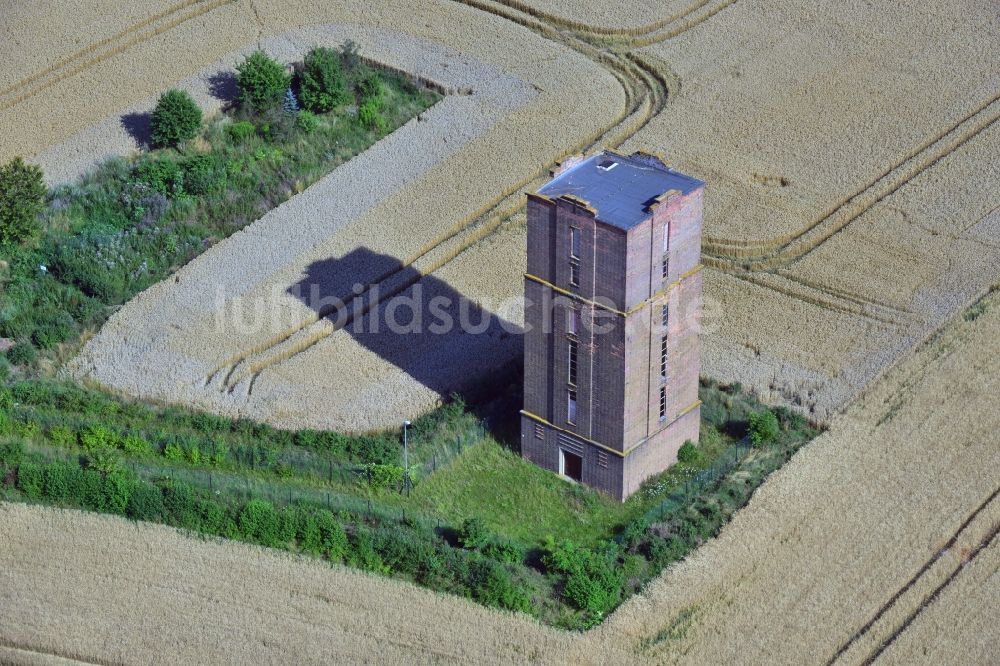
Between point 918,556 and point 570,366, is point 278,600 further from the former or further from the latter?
point 918,556

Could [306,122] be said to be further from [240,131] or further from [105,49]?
[105,49]

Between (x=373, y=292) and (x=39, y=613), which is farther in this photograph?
(x=373, y=292)

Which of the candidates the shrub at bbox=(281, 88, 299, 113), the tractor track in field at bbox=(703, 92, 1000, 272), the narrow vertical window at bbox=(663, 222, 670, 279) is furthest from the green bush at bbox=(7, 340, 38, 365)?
the tractor track in field at bbox=(703, 92, 1000, 272)

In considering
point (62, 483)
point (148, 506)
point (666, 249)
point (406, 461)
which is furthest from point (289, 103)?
point (666, 249)

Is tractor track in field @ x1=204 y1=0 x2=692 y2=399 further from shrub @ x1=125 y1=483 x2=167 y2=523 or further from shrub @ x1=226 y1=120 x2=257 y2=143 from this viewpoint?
shrub @ x1=226 y1=120 x2=257 y2=143

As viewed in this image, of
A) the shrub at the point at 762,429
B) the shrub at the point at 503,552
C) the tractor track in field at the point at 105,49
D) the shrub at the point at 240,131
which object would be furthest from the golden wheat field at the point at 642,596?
the tractor track in field at the point at 105,49

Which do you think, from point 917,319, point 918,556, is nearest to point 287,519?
point 918,556
